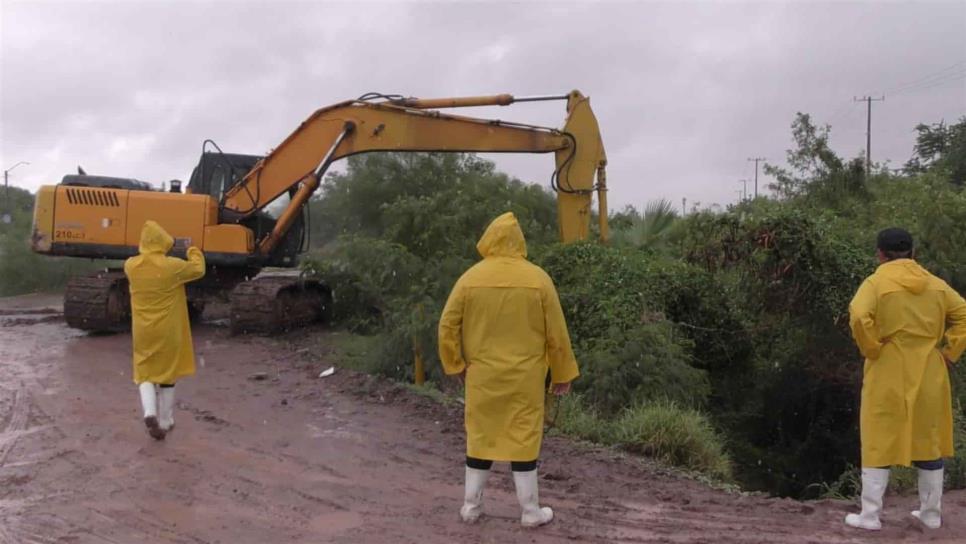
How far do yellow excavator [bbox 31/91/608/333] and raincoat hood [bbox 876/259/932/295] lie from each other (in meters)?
7.05

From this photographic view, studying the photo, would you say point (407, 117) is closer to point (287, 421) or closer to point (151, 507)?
point (287, 421)

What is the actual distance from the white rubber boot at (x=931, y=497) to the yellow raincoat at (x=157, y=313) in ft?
19.6

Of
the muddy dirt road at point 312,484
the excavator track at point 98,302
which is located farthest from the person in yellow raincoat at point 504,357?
the excavator track at point 98,302

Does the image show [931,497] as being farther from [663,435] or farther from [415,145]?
[415,145]

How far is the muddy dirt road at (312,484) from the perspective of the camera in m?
5.55

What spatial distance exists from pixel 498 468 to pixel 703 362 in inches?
203

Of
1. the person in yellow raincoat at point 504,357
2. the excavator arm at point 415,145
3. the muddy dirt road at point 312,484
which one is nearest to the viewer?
the person in yellow raincoat at point 504,357

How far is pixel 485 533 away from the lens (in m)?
5.46

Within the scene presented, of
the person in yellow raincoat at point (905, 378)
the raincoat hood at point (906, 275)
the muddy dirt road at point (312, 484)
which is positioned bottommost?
the muddy dirt road at point (312, 484)

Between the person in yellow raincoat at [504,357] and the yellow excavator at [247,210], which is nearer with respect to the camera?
the person in yellow raincoat at [504,357]

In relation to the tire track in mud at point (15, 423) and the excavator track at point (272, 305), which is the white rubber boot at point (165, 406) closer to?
the tire track in mud at point (15, 423)

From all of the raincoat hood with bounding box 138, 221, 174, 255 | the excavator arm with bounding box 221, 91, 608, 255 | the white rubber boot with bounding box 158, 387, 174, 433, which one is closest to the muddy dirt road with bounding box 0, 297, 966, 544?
the white rubber boot with bounding box 158, 387, 174, 433

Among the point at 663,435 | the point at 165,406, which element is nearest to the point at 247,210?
the point at 165,406

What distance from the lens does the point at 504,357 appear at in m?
5.45
